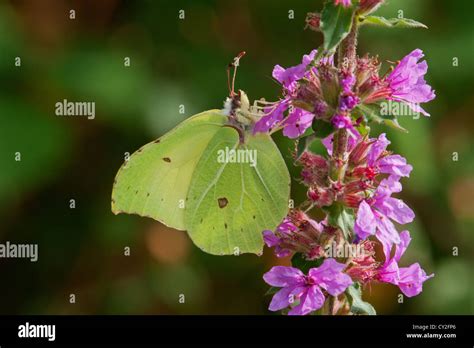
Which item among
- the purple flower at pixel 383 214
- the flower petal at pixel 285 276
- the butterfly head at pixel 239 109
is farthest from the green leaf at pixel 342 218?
the butterfly head at pixel 239 109

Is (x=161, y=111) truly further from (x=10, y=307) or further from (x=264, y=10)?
(x=10, y=307)

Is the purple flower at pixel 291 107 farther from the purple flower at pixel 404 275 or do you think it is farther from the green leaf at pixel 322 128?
the purple flower at pixel 404 275

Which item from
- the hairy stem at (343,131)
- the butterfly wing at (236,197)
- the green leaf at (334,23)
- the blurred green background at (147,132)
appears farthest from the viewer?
the blurred green background at (147,132)

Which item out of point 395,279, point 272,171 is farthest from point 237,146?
point 395,279

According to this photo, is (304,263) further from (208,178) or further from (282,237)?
(208,178)

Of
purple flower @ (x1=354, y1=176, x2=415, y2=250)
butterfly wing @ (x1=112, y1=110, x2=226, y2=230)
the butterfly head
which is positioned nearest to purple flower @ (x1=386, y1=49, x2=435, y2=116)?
purple flower @ (x1=354, y1=176, x2=415, y2=250)

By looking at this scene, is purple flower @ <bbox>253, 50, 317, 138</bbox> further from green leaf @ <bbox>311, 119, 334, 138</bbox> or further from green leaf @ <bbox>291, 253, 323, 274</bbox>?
green leaf @ <bbox>291, 253, 323, 274</bbox>

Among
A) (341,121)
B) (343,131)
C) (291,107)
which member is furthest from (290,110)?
(341,121)
